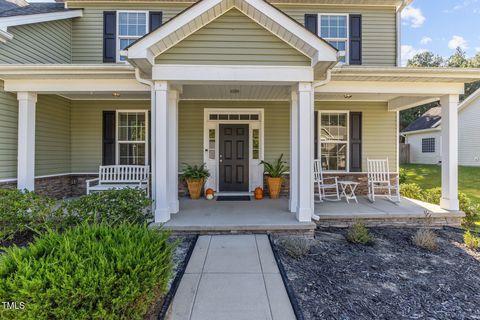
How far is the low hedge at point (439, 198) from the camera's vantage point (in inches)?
226

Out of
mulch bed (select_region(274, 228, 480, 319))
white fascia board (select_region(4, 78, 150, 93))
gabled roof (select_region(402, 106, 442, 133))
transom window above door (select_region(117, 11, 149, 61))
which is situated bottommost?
mulch bed (select_region(274, 228, 480, 319))

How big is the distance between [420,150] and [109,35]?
2109 centimetres

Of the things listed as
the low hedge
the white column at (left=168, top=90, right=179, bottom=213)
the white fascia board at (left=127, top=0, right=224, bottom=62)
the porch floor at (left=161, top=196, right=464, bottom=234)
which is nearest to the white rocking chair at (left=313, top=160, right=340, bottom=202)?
the porch floor at (left=161, top=196, right=464, bottom=234)

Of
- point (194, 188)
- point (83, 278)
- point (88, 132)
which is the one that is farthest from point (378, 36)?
point (83, 278)

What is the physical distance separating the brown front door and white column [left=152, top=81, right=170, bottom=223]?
120 inches

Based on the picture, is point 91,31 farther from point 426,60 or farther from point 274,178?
point 426,60

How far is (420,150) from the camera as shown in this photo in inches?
770

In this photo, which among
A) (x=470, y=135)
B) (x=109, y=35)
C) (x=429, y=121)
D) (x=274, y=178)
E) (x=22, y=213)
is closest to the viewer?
(x=22, y=213)

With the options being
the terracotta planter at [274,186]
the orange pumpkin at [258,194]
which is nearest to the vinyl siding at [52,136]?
the orange pumpkin at [258,194]

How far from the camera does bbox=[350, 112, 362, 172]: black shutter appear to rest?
753 cm

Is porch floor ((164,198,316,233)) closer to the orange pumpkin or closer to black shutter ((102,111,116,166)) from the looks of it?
the orange pumpkin

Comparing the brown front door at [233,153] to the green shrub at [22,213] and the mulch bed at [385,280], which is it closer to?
the mulch bed at [385,280]

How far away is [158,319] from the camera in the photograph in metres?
2.42

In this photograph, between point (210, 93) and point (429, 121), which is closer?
point (210, 93)
